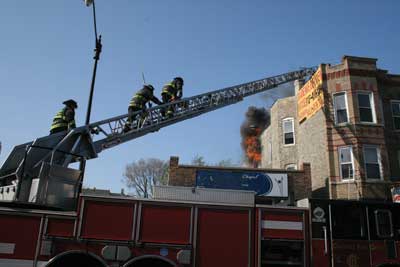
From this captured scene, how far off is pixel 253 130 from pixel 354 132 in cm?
2537

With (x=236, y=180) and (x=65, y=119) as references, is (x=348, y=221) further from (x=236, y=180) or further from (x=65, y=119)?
(x=236, y=180)

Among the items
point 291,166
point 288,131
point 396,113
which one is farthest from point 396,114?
point 291,166

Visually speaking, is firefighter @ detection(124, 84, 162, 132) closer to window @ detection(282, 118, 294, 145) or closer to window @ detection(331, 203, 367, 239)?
window @ detection(331, 203, 367, 239)

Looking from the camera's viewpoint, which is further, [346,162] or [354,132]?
[354,132]

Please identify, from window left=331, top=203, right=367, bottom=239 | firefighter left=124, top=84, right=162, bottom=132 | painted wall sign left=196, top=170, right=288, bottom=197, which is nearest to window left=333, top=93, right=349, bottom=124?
painted wall sign left=196, top=170, right=288, bottom=197

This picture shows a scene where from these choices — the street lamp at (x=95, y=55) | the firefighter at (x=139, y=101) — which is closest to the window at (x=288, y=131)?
the firefighter at (x=139, y=101)

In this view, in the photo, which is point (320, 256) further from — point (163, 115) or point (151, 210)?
point (163, 115)

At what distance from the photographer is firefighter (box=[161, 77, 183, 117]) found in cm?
1411

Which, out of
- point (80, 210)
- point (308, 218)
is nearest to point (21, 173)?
point (80, 210)

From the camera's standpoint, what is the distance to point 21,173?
26.6 ft

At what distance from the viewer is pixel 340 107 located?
18.9 metres

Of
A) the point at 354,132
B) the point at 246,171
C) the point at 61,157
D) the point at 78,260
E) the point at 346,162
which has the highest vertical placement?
the point at 354,132

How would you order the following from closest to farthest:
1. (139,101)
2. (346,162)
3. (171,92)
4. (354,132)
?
(139,101) < (171,92) < (346,162) < (354,132)

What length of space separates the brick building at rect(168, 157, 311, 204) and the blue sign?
0.56 feet
